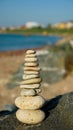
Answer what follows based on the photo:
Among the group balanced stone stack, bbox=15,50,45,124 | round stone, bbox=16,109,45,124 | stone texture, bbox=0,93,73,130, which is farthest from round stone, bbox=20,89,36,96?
stone texture, bbox=0,93,73,130

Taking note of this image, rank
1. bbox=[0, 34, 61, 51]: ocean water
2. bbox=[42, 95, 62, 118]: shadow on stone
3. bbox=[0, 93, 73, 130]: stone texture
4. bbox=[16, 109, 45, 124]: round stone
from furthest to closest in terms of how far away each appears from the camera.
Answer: bbox=[0, 34, 61, 51]: ocean water, bbox=[42, 95, 62, 118]: shadow on stone, bbox=[0, 93, 73, 130]: stone texture, bbox=[16, 109, 45, 124]: round stone

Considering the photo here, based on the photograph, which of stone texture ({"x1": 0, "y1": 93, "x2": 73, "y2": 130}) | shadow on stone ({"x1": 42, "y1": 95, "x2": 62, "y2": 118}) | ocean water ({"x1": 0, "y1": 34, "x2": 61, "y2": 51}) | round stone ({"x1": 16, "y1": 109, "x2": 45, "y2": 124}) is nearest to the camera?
round stone ({"x1": 16, "y1": 109, "x2": 45, "y2": 124})

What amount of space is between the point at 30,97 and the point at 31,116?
0.18m

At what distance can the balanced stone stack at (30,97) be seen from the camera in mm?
3462

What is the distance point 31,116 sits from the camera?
345 centimetres

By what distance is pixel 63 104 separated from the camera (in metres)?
3.84

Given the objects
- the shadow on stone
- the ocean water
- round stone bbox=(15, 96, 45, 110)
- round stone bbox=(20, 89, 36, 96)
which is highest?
the ocean water

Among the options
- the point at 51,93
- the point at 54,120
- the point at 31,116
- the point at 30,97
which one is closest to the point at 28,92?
the point at 30,97

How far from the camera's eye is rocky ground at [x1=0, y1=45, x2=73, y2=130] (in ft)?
11.9

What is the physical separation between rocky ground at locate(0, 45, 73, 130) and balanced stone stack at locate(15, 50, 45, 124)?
0.13 meters

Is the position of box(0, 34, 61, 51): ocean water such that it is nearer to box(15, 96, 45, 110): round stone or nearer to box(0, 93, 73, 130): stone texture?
box(0, 93, 73, 130): stone texture

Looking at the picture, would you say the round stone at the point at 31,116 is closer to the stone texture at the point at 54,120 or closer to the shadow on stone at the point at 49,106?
the stone texture at the point at 54,120

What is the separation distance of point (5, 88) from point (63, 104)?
5.41 m

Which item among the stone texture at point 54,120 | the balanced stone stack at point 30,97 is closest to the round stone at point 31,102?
the balanced stone stack at point 30,97
